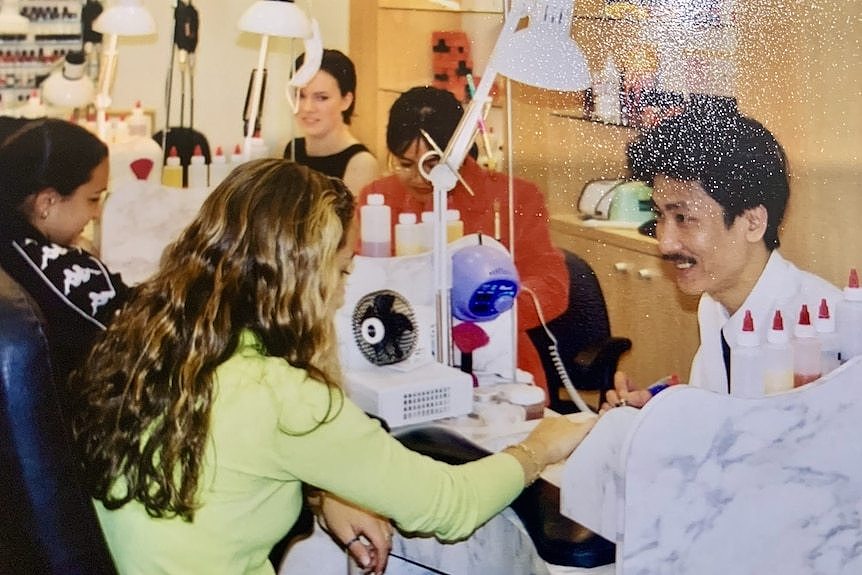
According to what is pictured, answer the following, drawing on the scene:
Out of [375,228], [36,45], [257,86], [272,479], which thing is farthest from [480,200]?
[36,45]

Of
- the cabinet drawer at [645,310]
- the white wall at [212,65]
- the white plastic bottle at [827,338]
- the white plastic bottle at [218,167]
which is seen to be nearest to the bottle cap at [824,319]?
the white plastic bottle at [827,338]

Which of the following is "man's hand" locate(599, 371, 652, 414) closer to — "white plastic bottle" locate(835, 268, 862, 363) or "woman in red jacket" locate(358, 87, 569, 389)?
"woman in red jacket" locate(358, 87, 569, 389)

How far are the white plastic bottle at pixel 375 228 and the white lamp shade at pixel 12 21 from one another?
0.61 m

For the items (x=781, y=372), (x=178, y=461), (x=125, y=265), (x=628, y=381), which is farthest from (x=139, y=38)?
(x=781, y=372)

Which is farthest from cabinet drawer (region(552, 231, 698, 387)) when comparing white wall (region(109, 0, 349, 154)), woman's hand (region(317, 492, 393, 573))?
white wall (region(109, 0, 349, 154))

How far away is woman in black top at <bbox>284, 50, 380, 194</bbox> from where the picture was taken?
72.1 inches

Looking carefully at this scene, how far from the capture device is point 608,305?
1753mm

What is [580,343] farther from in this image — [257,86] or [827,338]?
[257,86]

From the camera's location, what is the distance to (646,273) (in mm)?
1718

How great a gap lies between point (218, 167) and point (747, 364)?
896mm

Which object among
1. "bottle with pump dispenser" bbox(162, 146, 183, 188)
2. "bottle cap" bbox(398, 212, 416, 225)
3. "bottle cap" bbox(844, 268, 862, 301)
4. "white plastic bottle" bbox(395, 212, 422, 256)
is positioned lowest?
"bottle cap" bbox(844, 268, 862, 301)

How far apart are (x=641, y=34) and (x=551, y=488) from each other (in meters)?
0.68

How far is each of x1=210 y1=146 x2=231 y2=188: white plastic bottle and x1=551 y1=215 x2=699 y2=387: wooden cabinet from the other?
57cm

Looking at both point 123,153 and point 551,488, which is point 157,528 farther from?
point 123,153
